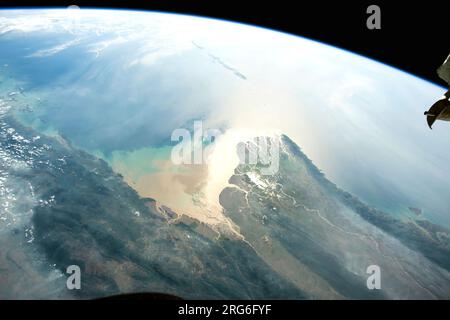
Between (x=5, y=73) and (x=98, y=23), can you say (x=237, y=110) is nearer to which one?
(x=5, y=73)

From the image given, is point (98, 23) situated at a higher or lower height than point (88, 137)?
higher
